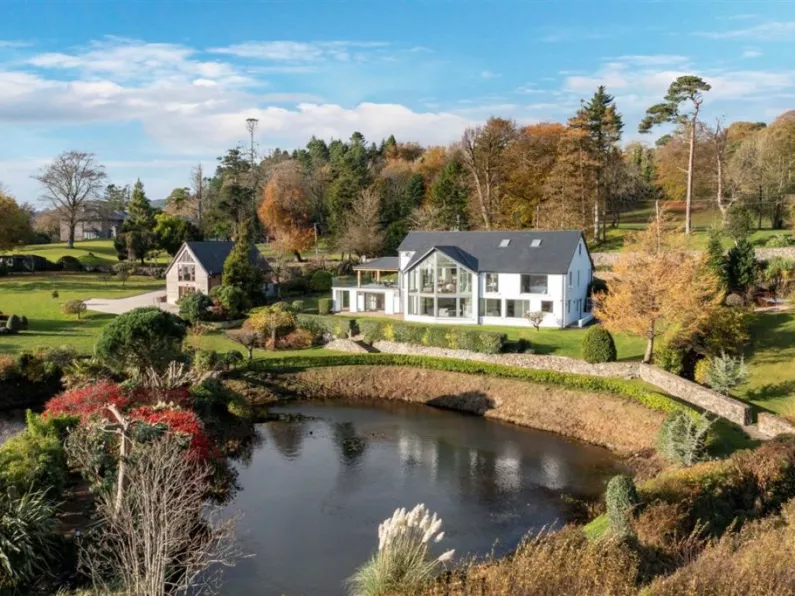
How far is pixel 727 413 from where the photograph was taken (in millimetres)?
25500

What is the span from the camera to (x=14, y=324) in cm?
4022

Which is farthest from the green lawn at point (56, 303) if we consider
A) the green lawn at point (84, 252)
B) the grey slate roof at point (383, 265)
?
the grey slate roof at point (383, 265)

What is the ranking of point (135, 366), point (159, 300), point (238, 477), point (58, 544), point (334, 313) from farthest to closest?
point (159, 300) < point (334, 313) < point (135, 366) < point (238, 477) < point (58, 544)

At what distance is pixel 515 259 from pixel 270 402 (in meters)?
18.5

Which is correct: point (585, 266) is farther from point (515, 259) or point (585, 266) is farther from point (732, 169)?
point (732, 169)

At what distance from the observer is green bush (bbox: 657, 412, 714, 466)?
71.2 feet

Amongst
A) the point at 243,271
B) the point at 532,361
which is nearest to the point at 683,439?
the point at 532,361

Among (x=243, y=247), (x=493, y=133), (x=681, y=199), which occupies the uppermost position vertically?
(x=493, y=133)

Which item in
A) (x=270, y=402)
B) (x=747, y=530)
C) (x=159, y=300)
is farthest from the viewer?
(x=159, y=300)

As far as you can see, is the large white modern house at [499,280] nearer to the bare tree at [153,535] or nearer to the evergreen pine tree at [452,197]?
the evergreen pine tree at [452,197]

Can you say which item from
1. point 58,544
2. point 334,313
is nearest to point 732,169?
point 334,313

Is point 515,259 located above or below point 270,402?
above

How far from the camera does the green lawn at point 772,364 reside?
26.9 meters

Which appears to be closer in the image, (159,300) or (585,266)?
(585,266)
